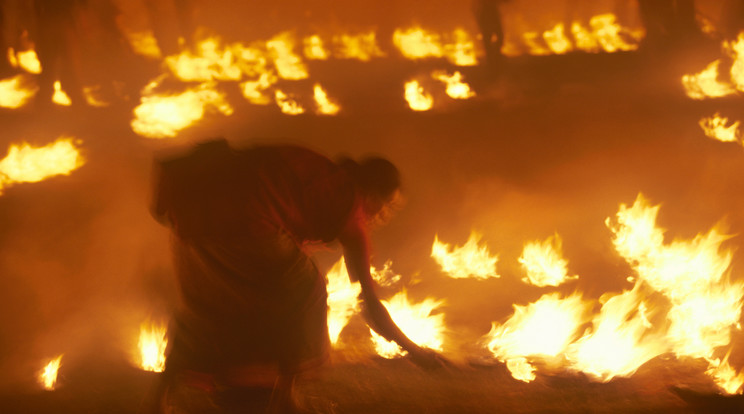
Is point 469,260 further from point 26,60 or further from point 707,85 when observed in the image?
point 26,60

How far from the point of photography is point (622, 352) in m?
3.49

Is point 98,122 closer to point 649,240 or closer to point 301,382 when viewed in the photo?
point 301,382

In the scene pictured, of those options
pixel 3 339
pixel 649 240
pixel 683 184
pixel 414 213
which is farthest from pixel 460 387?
pixel 3 339

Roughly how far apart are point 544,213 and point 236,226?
3078 mm

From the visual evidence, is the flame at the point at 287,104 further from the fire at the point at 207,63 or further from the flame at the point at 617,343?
the flame at the point at 617,343

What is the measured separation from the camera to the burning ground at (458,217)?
361cm

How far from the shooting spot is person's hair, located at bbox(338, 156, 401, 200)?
99.3 inches

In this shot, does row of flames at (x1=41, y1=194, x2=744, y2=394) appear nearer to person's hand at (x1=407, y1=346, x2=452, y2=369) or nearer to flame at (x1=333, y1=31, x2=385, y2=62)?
person's hand at (x1=407, y1=346, x2=452, y2=369)

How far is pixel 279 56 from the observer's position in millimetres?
4176

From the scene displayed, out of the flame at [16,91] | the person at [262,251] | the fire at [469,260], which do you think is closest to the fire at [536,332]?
the fire at [469,260]

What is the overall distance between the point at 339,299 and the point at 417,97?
5.68ft

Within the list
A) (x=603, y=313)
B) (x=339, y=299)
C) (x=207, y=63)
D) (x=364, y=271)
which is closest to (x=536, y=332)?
(x=603, y=313)

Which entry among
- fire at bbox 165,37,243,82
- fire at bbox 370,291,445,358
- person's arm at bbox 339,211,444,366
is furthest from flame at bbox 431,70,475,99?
person's arm at bbox 339,211,444,366

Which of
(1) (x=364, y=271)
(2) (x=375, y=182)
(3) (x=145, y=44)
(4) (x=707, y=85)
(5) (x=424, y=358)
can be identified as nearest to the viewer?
(5) (x=424, y=358)
